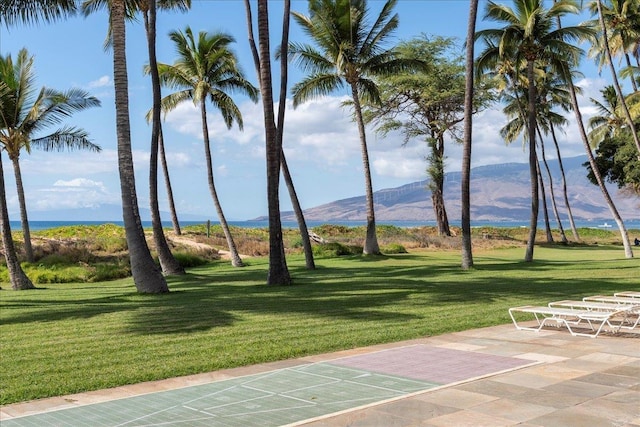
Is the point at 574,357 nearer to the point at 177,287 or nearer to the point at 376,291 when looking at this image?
the point at 376,291

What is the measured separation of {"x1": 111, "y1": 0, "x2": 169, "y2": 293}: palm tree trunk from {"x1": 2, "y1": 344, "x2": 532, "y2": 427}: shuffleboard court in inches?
332

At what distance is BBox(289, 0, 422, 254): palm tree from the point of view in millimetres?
26828

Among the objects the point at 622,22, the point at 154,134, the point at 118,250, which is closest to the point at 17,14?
the point at 154,134

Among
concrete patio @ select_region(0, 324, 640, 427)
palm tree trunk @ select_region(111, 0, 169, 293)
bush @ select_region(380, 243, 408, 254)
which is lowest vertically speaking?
concrete patio @ select_region(0, 324, 640, 427)

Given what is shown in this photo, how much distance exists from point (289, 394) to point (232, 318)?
5.21 m

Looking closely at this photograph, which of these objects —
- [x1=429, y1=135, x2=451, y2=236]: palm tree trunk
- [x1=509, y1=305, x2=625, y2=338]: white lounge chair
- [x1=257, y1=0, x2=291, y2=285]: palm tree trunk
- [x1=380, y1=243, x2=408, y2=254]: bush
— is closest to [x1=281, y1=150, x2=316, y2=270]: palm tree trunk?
[x1=257, y1=0, x2=291, y2=285]: palm tree trunk

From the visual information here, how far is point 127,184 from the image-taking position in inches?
592

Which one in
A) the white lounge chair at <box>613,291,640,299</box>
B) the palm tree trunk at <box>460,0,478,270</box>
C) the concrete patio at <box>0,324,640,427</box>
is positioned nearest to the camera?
the concrete patio at <box>0,324,640,427</box>

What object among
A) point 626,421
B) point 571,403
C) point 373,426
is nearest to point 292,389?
point 373,426

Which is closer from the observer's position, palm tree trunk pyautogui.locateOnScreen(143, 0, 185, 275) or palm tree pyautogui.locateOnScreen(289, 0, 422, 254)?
palm tree trunk pyautogui.locateOnScreen(143, 0, 185, 275)

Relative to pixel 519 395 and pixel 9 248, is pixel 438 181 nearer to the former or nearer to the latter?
pixel 9 248

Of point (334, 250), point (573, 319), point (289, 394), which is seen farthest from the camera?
point (334, 250)

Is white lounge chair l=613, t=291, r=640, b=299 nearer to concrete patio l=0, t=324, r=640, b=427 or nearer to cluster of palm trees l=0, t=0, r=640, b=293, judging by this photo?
concrete patio l=0, t=324, r=640, b=427

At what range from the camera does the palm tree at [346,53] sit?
2683 centimetres
